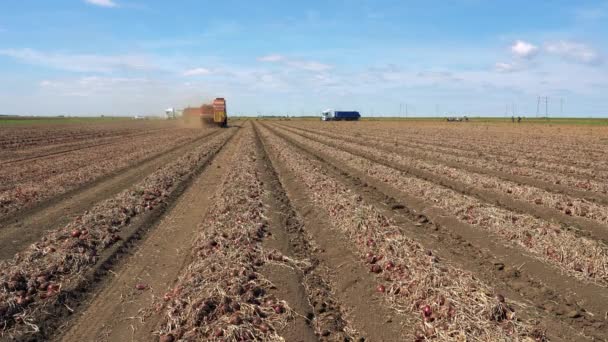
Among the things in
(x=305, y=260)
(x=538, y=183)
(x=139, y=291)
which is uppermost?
(x=538, y=183)

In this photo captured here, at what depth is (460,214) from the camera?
11594 millimetres

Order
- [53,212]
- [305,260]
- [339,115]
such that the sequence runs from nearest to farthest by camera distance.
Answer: [305,260] → [53,212] → [339,115]

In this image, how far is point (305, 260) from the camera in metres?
8.36

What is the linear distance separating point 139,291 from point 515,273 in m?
6.36

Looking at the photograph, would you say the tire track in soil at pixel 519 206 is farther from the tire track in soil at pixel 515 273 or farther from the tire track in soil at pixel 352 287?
the tire track in soil at pixel 352 287

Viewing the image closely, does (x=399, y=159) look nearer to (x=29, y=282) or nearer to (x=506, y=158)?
(x=506, y=158)

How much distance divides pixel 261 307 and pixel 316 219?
5537mm

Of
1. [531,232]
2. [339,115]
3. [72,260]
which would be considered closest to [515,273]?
[531,232]

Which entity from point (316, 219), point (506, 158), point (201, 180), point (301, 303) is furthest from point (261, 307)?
point (506, 158)

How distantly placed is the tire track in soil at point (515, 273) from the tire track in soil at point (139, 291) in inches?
198

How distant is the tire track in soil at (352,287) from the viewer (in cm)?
577

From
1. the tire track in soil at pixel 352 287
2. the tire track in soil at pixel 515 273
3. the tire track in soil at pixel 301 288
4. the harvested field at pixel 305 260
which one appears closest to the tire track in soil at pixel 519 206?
the harvested field at pixel 305 260

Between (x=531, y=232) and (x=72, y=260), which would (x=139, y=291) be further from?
(x=531, y=232)

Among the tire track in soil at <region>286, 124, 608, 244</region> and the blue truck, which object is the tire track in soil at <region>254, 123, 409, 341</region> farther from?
the blue truck
